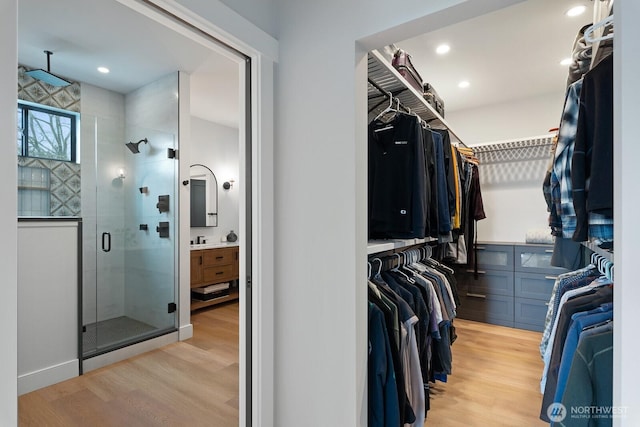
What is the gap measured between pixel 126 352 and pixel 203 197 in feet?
8.35

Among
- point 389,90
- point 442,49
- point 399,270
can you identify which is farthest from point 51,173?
point 442,49

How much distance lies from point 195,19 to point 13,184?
0.87 meters

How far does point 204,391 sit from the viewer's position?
221 centimetres

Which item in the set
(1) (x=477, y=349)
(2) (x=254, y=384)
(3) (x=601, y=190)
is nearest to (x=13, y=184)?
(2) (x=254, y=384)

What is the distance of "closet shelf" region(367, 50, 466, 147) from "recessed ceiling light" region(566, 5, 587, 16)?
3.40ft

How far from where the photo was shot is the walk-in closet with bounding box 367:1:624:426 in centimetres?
99

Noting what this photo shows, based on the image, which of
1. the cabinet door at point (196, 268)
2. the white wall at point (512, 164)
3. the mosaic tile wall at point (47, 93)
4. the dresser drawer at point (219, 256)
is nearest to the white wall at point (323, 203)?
the cabinet door at point (196, 268)

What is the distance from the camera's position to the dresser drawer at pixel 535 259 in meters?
3.20

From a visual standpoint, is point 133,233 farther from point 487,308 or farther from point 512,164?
point 512,164

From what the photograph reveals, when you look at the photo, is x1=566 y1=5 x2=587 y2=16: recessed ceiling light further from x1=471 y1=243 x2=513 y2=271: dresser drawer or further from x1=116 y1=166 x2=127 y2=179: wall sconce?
x1=116 y1=166 x2=127 y2=179: wall sconce

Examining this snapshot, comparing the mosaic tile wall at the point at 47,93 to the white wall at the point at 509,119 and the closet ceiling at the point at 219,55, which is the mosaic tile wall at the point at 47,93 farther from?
the white wall at the point at 509,119

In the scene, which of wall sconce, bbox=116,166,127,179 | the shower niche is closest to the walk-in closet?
the shower niche

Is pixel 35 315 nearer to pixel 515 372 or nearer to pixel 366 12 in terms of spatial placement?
pixel 366 12

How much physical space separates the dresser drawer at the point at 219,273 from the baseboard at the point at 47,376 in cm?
175
